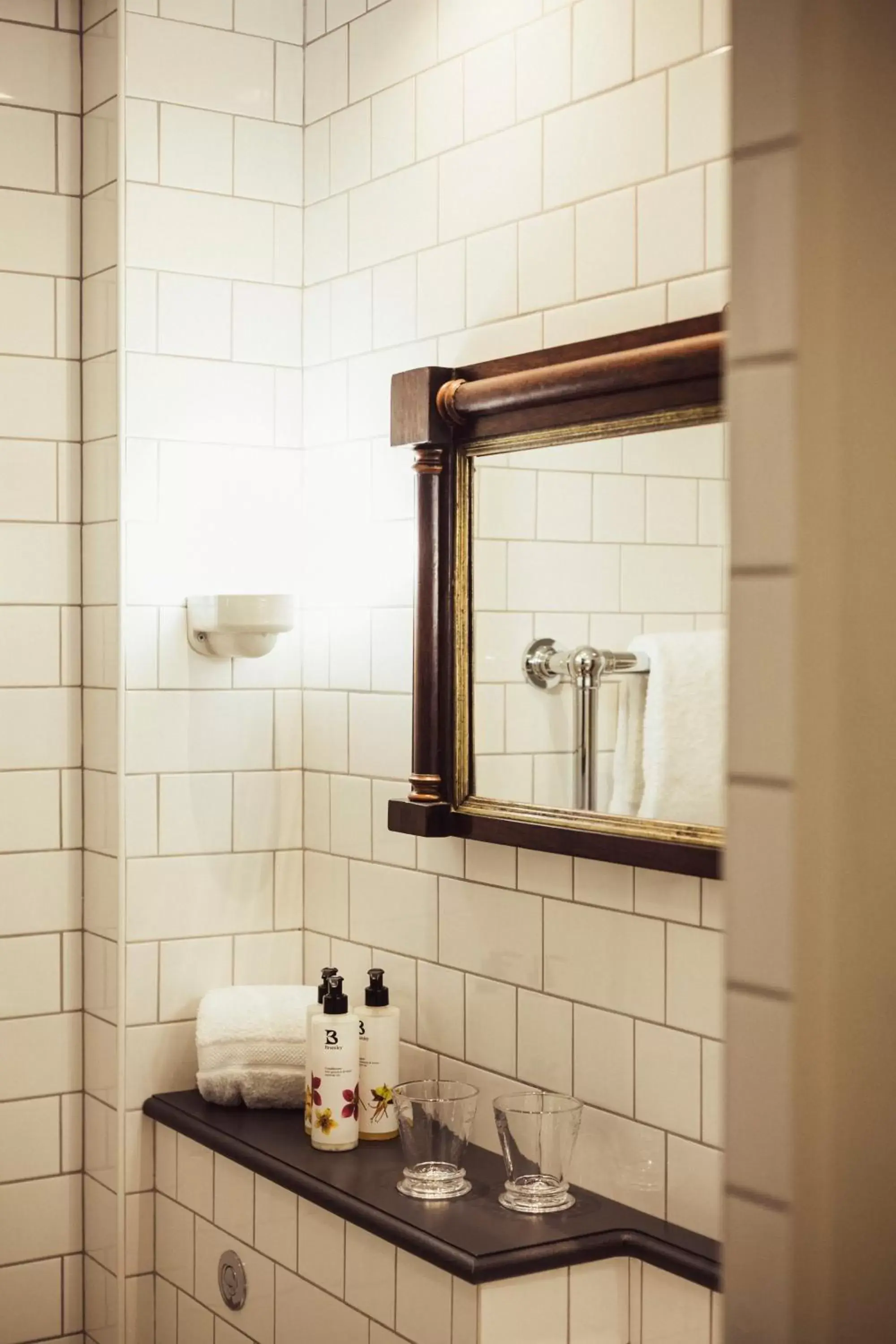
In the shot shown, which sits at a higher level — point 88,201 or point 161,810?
point 88,201

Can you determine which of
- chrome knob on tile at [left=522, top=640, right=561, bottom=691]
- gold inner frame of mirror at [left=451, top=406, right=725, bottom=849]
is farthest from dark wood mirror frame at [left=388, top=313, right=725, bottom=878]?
chrome knob on tile at [left=522, top=640, right=561, bottom=691]

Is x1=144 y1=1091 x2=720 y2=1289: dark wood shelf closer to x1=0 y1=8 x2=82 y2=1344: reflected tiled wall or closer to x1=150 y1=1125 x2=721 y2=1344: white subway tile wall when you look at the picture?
x1=150 y1=1125 x2=721 y2=1344: white subway tile wall

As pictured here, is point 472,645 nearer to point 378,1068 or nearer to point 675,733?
point 675,733

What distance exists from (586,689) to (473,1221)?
0.64 m

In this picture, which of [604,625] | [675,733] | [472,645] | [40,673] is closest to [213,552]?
[40,673]

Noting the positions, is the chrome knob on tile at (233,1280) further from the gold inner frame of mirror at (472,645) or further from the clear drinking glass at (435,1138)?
the gold inner frame of mirror at (472,645)

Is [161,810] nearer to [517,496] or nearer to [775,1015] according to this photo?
[517,496]

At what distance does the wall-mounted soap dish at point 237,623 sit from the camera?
2.20 metres

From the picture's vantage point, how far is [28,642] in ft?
7.70

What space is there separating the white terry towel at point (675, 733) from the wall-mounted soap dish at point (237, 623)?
2.20 ft

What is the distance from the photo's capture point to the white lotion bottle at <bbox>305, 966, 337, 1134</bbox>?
2000mm

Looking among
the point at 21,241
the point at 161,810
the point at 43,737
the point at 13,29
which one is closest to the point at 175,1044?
the point at 161,810

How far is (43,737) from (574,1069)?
3.35 ft

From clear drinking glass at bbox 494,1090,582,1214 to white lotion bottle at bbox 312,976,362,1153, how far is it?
0.28m
